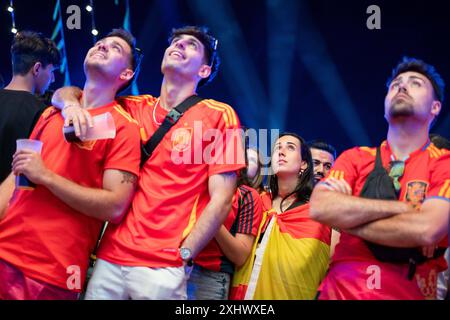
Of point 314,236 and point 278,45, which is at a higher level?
point 278,45

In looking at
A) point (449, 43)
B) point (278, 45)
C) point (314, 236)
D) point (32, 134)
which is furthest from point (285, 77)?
point (32, 134)

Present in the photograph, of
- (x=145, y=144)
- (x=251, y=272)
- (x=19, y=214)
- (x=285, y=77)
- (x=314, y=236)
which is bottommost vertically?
(x=251, y=272)

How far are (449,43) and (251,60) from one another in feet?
7.34

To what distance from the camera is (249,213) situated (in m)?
3.00

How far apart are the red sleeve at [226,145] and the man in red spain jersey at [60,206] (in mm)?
386

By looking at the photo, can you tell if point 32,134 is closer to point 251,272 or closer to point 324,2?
point 251,272

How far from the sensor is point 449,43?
5633 mm

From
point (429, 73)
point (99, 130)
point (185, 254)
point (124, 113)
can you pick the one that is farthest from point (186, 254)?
point (429, 73)

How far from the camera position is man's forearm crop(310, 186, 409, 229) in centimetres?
220

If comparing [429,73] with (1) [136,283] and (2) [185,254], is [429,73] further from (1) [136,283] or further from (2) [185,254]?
(1) [136,283]

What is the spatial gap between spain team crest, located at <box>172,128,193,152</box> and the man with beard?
1.74 meters

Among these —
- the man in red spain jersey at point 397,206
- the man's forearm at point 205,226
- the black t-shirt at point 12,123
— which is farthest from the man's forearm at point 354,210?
the black t-shirt at point 12,123

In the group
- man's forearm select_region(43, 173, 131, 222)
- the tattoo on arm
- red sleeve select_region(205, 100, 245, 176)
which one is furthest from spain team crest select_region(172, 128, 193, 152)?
man's forearm select_region(43, 173, 131, 222)

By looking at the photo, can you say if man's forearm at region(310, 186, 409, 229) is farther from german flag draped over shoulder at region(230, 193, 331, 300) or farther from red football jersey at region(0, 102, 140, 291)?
red football jersey at region(0, 102, 140, 291)
